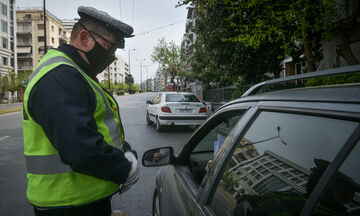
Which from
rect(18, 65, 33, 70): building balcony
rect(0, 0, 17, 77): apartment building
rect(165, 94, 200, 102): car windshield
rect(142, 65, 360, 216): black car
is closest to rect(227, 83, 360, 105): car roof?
rect(142, 65, 360, 216): black car

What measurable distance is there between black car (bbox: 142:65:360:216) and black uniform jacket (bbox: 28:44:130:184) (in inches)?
23.1

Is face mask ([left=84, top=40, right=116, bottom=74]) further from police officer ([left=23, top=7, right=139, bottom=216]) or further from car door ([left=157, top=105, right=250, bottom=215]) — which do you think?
car door ([left=157, top=105, right=250, bottom=215])

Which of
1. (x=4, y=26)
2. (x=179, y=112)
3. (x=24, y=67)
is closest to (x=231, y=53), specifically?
(x=179, y=112)

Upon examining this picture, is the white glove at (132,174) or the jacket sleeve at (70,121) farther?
the white glove at (132,174)

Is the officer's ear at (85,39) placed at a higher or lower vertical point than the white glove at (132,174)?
higher

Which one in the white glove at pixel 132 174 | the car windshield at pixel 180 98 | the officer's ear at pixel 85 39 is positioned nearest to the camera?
the white glove at pixel 132 174

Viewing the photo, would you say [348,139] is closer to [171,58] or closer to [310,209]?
[310,209]

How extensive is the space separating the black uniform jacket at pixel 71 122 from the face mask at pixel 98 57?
40 centimetres

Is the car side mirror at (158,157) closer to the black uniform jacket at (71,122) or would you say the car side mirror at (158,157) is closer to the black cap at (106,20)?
the black uniform jacket at (71,122)

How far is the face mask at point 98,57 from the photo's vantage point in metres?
1.83

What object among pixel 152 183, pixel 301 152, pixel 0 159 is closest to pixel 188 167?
A: pixel 301 152

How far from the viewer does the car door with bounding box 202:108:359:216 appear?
2.88 ft

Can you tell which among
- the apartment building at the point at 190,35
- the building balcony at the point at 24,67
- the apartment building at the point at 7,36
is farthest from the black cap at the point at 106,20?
the building balcony at the point at 24,67

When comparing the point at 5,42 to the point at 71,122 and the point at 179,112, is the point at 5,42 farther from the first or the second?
the point at 71,122
